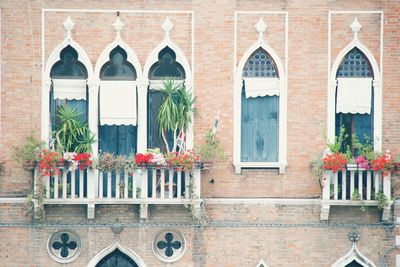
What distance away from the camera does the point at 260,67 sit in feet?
97.6

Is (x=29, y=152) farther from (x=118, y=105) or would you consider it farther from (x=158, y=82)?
(x=158, y=82)

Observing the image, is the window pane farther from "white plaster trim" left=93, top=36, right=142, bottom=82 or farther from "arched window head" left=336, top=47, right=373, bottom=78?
"arched window head" left=336, top=47, right=373, bottom=78

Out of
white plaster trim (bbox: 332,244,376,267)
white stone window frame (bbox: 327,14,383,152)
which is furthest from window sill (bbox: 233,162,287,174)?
white plaster trim (bbox: 332,244,376,267)

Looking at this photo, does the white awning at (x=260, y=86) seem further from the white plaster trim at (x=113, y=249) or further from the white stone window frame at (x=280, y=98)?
the white plaster trim at (x=113, y=249)

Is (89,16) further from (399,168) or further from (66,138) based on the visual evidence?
(399,168)

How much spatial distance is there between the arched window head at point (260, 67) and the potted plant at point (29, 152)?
4.68 metres

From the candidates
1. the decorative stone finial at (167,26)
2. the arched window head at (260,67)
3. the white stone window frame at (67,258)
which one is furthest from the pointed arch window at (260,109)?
the white stone window frame at (67,258)

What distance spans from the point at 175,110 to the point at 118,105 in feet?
4.09

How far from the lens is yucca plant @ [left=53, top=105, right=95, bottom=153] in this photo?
96.1ft

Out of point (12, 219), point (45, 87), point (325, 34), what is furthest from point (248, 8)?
point (12, 219)

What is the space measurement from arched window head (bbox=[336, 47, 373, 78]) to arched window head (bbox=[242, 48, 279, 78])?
1.43 meters

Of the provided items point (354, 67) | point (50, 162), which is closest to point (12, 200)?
point (50, 162)

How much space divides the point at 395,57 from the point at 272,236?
15.3 feet

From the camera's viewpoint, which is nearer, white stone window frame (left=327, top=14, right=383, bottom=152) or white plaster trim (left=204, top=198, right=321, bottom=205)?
white plaster trim (left=204, top=198, right=321, bottom=205)
